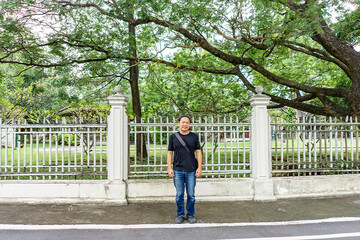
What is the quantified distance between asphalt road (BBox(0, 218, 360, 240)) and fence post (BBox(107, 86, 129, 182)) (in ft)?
4.57

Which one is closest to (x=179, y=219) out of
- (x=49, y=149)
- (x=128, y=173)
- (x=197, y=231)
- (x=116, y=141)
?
(x=197, y=231)

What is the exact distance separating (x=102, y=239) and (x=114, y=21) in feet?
21.7

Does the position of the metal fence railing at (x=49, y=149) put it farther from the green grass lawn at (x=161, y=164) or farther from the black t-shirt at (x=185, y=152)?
the black t-shirt at (x=185, y=152)

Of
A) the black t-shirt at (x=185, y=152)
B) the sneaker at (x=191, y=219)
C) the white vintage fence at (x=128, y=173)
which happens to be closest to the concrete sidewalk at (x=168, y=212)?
the sneaker at (x=191, y=219)

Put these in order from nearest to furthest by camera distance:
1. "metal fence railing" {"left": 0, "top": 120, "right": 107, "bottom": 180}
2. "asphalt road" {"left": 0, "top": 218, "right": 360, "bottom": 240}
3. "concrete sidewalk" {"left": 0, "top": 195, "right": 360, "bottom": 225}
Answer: "asphalt road" {"left": 0, "top": 218, "right": 360, "bottom": 240} < "concrete sidewalk" {"left": 0, "top": 195, "right": 360, "bottom": 225} < "metal fence railing" {"left": 0, "top": 120, "right": 107, "bottom": 180}

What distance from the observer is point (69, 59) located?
7.95 metres

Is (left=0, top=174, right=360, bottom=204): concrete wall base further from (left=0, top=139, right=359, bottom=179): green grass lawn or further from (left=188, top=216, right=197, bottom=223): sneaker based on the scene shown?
(left=188, top=216, right=197, bottom=223): sneaker

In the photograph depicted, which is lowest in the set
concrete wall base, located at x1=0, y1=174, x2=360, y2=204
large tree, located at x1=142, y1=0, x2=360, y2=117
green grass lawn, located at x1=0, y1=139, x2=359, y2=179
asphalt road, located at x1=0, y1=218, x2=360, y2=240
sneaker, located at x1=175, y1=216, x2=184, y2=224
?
asphalt road, located at x1=0, y1=218, x2=360, y2=240

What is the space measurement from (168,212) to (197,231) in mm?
993

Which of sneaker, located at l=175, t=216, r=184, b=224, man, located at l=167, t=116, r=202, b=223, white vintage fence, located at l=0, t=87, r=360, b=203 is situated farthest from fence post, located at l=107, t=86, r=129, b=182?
sneaker, located at l=175, t=216, r=184, b=224

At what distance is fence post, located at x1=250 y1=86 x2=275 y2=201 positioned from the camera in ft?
18.1

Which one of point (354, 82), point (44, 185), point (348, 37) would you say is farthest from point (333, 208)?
point (44, 185)

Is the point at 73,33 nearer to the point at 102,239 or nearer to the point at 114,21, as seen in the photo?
the point at 114,21

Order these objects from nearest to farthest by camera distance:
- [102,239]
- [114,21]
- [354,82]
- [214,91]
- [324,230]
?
[102,239] → [324,230] → [354,82] → [114,21] → [214,91]
